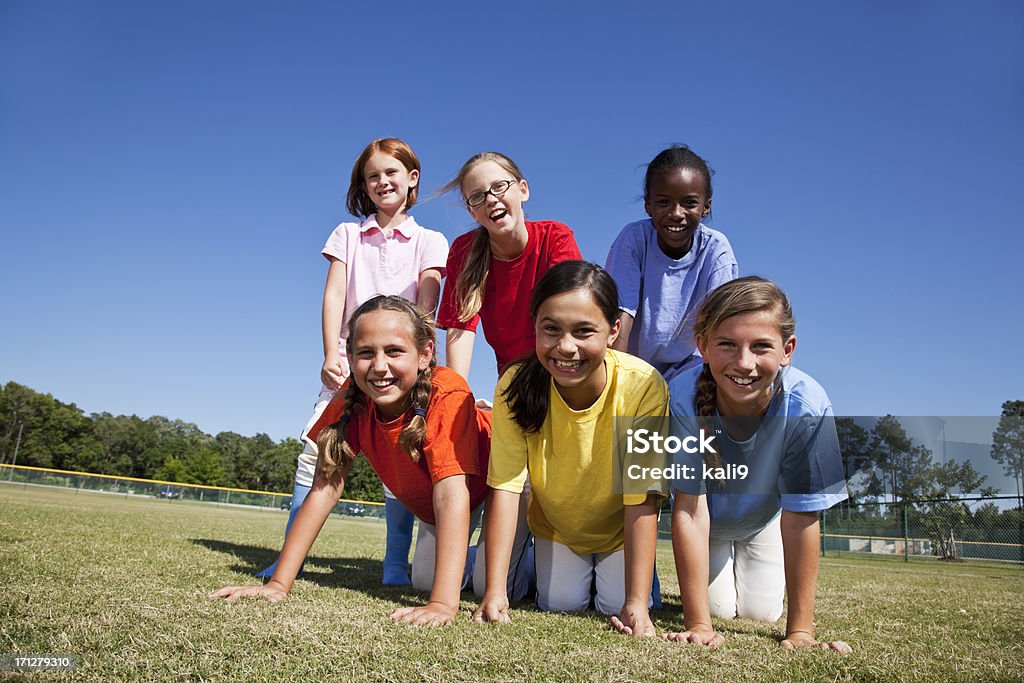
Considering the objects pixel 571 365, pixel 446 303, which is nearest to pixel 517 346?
pixel 446 303

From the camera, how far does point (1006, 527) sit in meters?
16.4

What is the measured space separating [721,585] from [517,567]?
1377 mm

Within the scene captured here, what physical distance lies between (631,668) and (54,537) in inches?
216

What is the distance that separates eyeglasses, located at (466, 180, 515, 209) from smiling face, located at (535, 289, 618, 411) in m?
1.45

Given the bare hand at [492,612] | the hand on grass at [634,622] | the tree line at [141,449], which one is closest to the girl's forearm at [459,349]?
the bare hand at [492,612]

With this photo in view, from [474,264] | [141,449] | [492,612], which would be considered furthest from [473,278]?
[141,449]

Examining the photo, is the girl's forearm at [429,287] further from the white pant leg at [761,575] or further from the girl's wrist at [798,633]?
the girl's wrist at [798,633]

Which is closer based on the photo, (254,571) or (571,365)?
(571,365)

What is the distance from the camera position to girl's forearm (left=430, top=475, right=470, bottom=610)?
11.1 ft

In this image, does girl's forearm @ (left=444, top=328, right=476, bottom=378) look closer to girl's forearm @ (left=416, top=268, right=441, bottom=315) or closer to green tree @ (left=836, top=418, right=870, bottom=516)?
girl's forearm @ (left=416, top=268, right=441, bottom=315)

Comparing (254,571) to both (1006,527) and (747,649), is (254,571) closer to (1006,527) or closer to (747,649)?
(747,649)

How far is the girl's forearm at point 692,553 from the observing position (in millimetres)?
3217

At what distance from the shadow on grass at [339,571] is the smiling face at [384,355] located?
1254 millimetres

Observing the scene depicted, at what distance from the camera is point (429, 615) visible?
3156 millimetres
